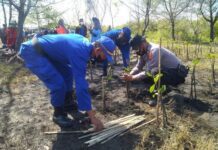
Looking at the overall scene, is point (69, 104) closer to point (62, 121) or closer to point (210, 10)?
point (62, 121)

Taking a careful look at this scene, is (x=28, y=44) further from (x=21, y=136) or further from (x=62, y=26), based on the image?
(x=62, y=26)

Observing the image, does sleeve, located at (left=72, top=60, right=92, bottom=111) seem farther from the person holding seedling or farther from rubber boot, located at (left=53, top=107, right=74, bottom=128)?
the person holding seedling

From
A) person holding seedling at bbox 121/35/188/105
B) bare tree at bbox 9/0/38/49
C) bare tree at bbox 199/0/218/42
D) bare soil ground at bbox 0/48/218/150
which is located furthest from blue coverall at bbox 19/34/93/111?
bare tree at bbox 199/0/218/42

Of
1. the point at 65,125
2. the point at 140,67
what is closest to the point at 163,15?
the point at 140,67

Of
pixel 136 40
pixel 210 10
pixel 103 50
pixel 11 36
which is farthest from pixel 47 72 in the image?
pixel 210 10

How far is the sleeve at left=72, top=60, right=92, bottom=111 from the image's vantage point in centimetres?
311

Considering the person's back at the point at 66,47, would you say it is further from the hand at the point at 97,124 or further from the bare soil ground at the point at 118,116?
the bare soil ground at the point at 118,116

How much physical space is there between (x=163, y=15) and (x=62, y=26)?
22355 millimetres

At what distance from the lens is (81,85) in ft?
10.2

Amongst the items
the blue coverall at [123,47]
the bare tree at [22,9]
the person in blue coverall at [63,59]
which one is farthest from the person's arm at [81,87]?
the bare tree at [22,9]

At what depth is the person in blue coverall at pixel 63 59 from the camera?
3.13 metres

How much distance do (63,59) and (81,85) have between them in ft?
2.40

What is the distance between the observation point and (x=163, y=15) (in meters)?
30.6

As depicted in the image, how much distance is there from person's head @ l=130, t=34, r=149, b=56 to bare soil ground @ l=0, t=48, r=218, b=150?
0.82 m
